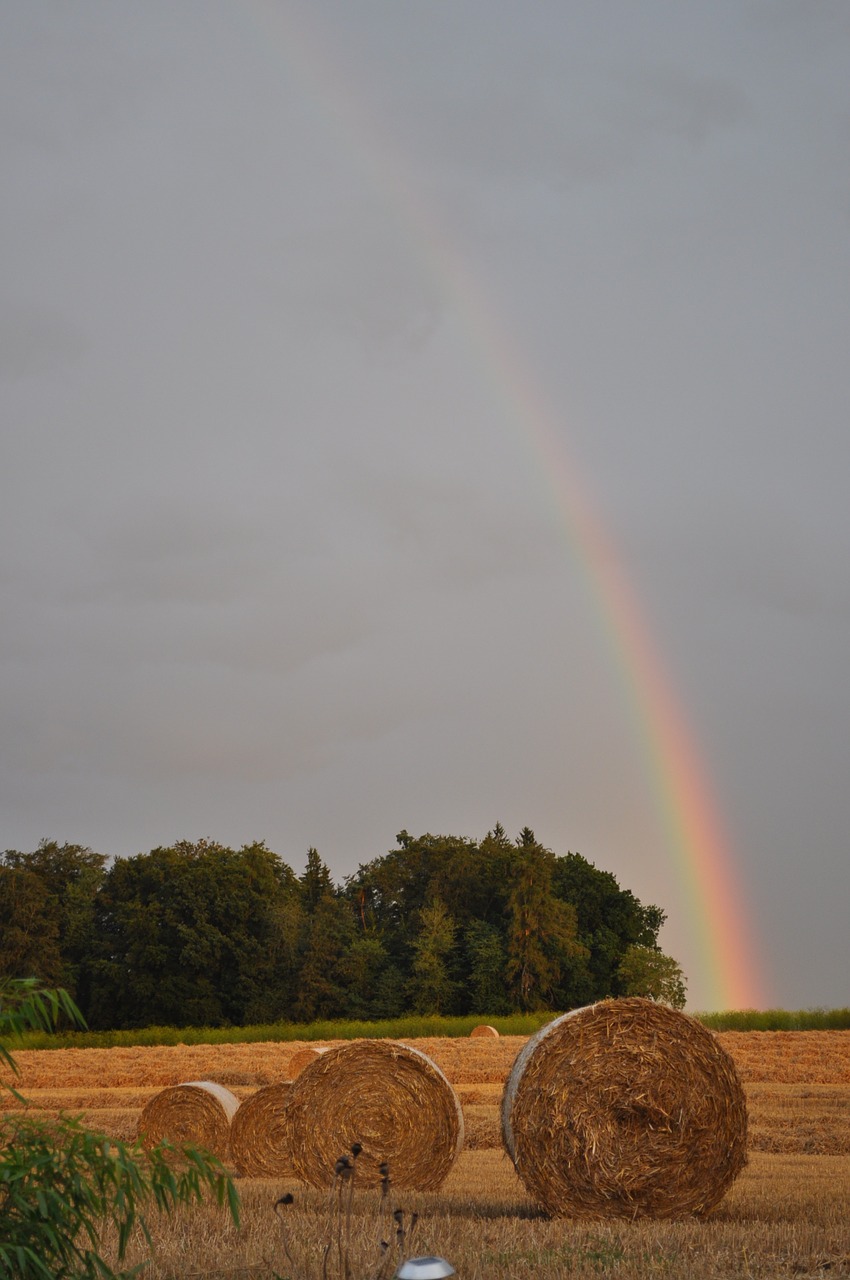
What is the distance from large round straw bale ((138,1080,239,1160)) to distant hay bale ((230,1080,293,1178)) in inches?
19.2

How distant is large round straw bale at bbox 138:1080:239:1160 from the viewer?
15086 mm

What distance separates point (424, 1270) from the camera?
414 cm

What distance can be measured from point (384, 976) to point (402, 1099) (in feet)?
156

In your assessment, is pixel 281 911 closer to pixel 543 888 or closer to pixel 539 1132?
pixel 543 888

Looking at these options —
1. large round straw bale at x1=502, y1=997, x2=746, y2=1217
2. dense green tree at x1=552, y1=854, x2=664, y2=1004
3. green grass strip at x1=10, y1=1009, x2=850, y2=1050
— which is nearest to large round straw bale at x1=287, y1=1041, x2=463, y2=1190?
large round straw bale at x1=502, y1=997, x2=746, y2=1217

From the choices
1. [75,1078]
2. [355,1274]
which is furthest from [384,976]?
[355,1274]

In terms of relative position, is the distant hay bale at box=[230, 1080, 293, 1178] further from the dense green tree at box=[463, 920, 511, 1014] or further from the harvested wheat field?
the dense green tree at box=[463, 920, 511, 1014]

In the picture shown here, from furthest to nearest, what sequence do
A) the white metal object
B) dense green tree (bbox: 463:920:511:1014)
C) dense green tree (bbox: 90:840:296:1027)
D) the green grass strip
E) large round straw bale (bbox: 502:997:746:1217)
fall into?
dense green tree (bbox: 463:920:511:1014) → dense green tree (bbox: 90:840:296:1027) → the green grass strip → large round straw bale (bbox: 502:997:746:1217) → the white metal object

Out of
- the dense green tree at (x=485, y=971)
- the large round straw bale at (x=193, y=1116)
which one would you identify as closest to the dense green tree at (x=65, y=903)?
the dense green tree at (x=485, y=971)

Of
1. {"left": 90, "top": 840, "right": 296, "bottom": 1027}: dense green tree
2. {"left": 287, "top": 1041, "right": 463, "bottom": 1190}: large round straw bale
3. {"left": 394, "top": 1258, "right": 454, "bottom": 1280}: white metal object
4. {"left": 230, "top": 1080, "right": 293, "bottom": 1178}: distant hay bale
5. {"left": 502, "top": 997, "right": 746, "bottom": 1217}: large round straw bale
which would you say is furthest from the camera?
{"left": 90, "top": 840, "right": 296, "bottom": 1027}: dense green tree

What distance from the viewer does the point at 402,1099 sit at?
41.9ft

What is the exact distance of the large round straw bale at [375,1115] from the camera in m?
12.4

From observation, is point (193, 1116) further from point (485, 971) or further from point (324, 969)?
point (485, 971)

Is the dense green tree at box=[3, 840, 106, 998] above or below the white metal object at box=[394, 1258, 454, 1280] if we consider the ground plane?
above
